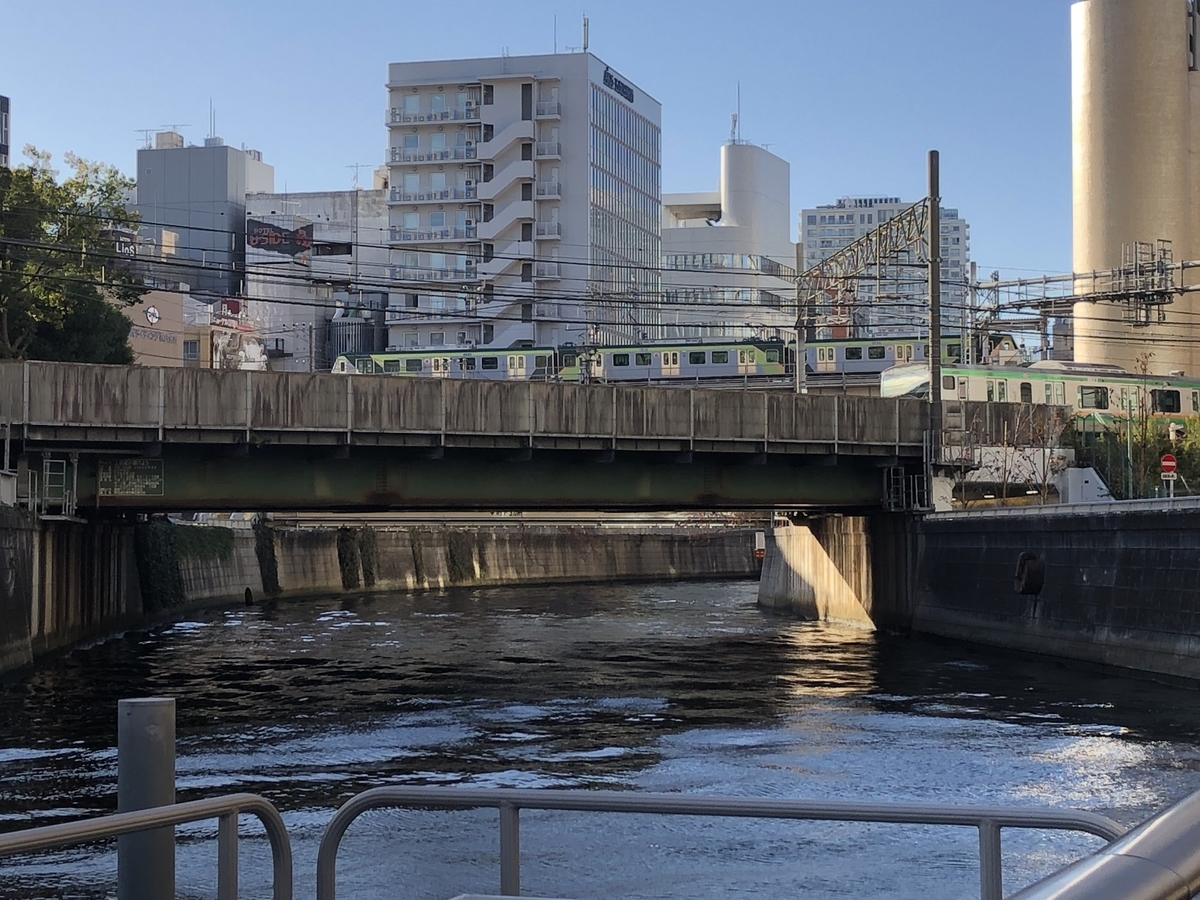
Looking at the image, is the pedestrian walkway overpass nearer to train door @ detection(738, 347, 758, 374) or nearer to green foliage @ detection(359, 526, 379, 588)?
green foliage @ detection(359, 526, 379, 588)

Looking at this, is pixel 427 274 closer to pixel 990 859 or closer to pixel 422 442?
pixel 422 442

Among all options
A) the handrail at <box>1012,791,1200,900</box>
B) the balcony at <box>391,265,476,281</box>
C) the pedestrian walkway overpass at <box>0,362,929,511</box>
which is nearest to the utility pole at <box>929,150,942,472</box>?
the pedestrian walkway overpass at <box>0,362,929,511</box>

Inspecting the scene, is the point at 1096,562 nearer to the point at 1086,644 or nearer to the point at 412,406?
the point at 1086,644

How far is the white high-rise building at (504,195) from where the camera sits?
143750mm

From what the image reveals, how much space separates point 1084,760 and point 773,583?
46.7 meters

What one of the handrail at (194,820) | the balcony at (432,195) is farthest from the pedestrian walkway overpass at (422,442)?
the balcony at (432,195)

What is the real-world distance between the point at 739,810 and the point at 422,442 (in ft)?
121

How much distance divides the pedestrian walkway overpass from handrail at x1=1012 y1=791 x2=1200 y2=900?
1559 inches

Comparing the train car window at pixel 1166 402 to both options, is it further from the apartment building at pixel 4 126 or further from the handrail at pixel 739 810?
the apartment building at pixel 4 126

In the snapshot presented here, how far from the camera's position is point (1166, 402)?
75.2 metres

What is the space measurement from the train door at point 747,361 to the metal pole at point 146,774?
94.4 m

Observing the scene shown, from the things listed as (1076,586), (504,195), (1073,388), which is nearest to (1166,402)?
(1073,388)

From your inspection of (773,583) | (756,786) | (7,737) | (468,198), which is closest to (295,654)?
(7,737)

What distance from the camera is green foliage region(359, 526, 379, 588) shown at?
290ft
